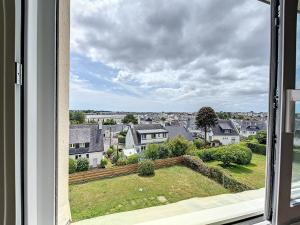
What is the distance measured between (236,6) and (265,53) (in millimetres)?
323

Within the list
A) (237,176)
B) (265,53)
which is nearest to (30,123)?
(237,176)

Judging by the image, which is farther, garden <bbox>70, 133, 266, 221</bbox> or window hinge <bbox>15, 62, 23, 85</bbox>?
garden <bbox>70, 133, 266, 221</bbox>

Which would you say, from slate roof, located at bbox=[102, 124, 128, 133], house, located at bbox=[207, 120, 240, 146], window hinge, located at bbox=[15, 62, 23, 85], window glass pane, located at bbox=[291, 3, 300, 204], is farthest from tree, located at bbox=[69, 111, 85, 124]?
window glass pane, located at bbox=[291, 3, 300, 204]

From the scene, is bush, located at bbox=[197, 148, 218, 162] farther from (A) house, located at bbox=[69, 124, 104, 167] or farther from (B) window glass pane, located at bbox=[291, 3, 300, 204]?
(A) house, located at bbox=[69, 124, 104, 167]

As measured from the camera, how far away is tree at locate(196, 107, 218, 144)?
4.26ft

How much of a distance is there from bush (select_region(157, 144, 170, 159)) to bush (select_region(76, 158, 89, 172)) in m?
0.37

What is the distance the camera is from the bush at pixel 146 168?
1200 millimetres

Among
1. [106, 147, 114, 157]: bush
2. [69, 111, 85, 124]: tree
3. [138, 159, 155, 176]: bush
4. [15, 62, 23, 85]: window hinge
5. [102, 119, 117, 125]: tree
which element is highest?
[15, 62, 23, 85]: window hinge

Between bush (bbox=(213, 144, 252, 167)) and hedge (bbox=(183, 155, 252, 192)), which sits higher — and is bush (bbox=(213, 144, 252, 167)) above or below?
above

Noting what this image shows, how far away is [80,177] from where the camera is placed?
3.47 feet

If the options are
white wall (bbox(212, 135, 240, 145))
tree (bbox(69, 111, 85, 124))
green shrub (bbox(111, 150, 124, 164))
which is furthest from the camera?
white wall (bbox(212, 135, 240, 145))

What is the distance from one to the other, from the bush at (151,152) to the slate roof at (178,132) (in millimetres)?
104

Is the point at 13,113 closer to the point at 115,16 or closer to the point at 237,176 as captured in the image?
the point at 115,16

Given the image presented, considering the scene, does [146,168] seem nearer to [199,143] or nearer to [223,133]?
[199,143]
